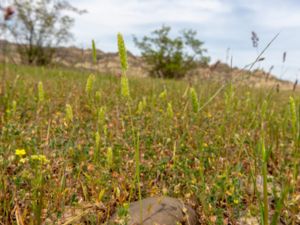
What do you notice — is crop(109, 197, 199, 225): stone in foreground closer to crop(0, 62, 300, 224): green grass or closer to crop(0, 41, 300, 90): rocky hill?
crop(0, 62, 300, 224): green grass

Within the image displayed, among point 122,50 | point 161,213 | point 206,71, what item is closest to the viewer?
point 122,50

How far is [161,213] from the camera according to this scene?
6.04 ft

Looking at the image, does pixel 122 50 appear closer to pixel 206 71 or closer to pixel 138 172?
pixel 138 172

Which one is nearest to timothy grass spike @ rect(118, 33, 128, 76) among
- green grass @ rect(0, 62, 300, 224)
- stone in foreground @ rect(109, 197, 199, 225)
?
green grass @ rect(0, 62, 300, 224)

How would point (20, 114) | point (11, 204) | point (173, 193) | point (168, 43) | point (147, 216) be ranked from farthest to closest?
point (168, 43) → point (20, 114) → point (173, 193) → point (11, 204) → point (147, 216)

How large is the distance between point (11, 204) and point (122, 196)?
621 millimetres

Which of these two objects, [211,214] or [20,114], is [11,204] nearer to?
[211,214]

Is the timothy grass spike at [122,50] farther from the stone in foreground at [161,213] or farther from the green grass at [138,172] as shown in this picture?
the stone in foreground at [161,213]

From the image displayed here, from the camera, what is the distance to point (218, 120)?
4168 millimetres

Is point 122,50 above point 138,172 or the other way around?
above

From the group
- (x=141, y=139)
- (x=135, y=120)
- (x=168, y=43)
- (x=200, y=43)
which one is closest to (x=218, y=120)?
(x=135, y=120)

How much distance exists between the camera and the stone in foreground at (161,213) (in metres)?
1.79

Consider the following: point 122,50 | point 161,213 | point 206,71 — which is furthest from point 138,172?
point 206,71

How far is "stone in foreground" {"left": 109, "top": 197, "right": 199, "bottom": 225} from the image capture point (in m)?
1.79
